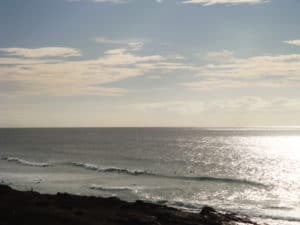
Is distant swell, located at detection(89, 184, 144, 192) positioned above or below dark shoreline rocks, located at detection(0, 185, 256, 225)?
below

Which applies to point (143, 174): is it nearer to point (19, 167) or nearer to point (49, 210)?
point (19, 167)

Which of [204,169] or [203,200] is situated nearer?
[203,200]

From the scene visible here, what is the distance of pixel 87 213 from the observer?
41844 mm

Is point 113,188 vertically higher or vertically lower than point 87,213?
lower

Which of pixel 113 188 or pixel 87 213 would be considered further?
pixel 113 188

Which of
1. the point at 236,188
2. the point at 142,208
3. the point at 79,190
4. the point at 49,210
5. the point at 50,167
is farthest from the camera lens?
the point at 50,167

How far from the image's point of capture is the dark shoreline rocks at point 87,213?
37.9 m

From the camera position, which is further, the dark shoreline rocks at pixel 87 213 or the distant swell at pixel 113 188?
the distant swell at pixel 113 188

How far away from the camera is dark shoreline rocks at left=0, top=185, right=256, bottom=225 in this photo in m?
37.9

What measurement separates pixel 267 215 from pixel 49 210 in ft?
77.9

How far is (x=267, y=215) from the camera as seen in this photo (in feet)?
161

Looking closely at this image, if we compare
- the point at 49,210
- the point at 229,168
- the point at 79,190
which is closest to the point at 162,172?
the point at 229,168

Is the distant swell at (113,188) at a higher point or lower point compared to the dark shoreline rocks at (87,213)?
lower

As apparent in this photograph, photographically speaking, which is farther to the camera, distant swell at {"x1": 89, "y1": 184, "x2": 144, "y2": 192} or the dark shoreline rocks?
distant swell at {"x1": 89, "y1": 184, "x2": 144, "y2": 192}
